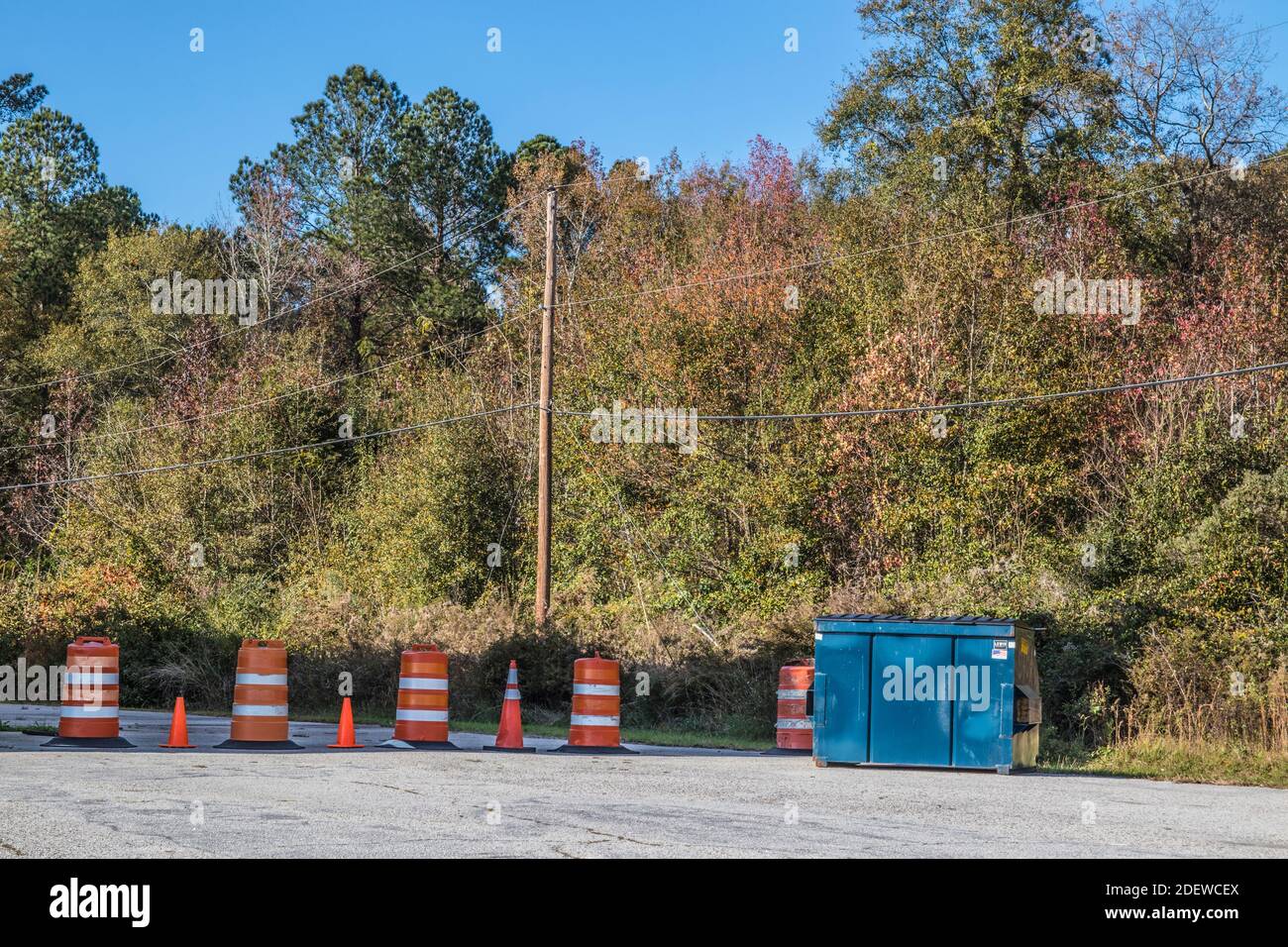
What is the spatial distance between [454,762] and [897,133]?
31.9m

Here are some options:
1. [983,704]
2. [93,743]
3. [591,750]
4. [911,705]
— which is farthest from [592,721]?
[93,743]

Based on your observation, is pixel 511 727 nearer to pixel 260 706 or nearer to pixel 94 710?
pixel 260 706

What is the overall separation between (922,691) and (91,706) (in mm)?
10014

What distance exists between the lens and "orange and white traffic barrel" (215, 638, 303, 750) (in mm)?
17562

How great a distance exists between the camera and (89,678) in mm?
17297

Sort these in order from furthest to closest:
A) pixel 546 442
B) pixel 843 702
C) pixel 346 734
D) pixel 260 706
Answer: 1. pixel 546 442
2. pixel 346 734
3. pixel 260 706
4. pixel 843 702

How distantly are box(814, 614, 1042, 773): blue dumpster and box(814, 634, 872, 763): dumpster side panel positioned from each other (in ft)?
0.04

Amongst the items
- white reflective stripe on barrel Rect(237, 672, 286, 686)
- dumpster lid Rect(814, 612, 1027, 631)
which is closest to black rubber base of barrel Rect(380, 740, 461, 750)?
white reflective stripe on barrel Rect(237, 672, 286, 686)

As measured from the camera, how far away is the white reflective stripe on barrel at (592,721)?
1888 centimetres

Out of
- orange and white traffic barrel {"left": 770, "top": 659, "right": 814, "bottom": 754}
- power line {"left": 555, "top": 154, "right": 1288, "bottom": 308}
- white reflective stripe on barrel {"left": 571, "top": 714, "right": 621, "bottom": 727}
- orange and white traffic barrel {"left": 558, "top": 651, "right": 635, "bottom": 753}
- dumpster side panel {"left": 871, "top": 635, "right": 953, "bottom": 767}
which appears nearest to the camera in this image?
dumpster side panel {"left": 871, "top": 635, "right": 953, "bottom": 767}

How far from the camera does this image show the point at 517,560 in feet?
129

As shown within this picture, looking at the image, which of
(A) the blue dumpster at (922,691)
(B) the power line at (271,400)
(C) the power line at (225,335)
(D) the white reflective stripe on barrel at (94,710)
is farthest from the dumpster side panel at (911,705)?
(C) the power line at (225,335)

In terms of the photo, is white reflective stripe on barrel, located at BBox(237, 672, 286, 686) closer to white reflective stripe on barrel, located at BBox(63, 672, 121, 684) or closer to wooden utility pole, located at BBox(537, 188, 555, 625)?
white reflective stripe on barrel, located at BBox(63, 672, 121, 684)

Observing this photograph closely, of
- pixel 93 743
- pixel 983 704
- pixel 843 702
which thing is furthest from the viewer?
pixel 843 702
